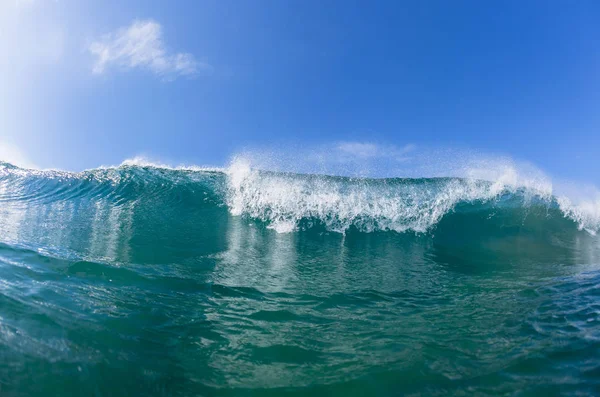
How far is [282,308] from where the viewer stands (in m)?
4.12

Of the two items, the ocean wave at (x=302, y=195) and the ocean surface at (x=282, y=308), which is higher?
the ocean wave at (x=302, y=195)

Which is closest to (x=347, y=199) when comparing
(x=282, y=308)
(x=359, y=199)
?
(x=359, y=199)

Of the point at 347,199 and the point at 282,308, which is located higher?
the point at 347,199

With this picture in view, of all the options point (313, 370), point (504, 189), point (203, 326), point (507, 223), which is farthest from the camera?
point (504, 189)

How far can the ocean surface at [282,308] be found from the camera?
8.45ft

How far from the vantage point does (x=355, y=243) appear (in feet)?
29.9

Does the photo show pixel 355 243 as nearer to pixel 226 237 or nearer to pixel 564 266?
pixel 226 237

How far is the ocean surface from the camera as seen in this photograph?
101 inches

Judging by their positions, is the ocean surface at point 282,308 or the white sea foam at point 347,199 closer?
the ocean surface at point 282,308

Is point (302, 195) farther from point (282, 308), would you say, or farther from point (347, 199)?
point (282, 308)

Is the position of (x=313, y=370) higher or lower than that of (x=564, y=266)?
lower

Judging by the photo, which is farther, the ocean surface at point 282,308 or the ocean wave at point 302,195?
the ocean wave at point 302,195

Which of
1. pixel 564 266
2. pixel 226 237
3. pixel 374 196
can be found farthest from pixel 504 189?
pixel 226 237

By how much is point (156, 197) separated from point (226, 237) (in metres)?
5.43
